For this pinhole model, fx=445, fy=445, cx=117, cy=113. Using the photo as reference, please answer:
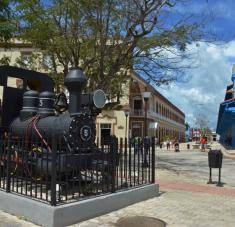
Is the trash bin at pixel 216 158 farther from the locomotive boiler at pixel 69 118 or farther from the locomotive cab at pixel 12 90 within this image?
the locomotive cab at pixel 12 90

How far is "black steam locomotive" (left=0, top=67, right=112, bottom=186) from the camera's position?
329 inches

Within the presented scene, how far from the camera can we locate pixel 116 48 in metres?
18.7

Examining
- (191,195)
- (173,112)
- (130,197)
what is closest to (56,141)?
(130,197)

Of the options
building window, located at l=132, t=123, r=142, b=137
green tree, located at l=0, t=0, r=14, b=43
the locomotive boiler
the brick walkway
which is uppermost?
green tree, located at l=0, t=0, r=14, b=43

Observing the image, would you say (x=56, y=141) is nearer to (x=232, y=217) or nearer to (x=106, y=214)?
(x=106, y=214)

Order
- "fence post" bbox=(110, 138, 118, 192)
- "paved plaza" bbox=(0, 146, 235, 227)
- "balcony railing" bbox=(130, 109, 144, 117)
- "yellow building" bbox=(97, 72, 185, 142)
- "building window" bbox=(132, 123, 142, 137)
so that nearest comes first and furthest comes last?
1. "paved plaza" bbox=(0, 146, 235, 227)
2. "fence post" bbox=(110, 138, 118, 192)
3. "yellow building" bbox=(97, 72, 185, 142)
4. "building window" bbox=(132, 123, 142, 137)
5. "balcony railing" bbox=(130, 109, 144, 117)

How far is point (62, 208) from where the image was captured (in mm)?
7340

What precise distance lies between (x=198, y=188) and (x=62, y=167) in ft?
18.2

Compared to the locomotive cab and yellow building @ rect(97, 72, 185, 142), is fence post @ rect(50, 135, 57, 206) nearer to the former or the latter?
the locomotive cab

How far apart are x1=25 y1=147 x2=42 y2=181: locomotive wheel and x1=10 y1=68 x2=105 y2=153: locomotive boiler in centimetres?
21

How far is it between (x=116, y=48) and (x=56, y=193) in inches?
464

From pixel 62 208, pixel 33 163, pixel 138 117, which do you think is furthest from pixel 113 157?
pixel 138 117

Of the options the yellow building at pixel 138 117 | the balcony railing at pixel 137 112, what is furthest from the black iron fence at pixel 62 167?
the balcony railing at pixel 137 112

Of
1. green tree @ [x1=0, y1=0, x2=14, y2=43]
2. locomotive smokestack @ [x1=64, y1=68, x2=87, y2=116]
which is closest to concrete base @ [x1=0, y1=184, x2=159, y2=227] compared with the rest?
locomotive smokestack @ [x1=64, y1=68, x2=87, y2=116]
